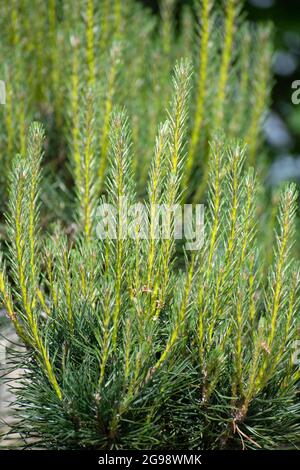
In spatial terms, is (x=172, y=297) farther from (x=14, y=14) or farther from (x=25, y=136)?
(x=14, y=14)

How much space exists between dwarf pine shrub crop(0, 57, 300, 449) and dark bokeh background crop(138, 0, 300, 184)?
5.03 feet

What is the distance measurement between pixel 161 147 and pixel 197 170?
1.94ft

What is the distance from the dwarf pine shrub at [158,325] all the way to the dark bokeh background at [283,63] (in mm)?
1534

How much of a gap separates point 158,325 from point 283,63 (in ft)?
6.02

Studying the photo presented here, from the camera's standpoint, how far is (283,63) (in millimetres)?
2533

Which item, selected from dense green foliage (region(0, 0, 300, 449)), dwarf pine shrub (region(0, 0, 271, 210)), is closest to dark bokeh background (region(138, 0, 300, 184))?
dwarf pine shrub (region(0, 0, 271, 210))

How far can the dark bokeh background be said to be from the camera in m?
2.46

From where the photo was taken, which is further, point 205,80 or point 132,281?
point 205,80

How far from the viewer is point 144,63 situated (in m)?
1.58

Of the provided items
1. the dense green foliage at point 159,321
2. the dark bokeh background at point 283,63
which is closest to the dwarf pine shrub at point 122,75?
the dense green foliage at point 159,321

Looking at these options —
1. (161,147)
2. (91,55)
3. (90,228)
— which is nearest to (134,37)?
(91,55)

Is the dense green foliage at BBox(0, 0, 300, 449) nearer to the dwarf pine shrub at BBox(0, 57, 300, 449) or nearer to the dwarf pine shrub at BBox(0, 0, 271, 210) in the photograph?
the dwarf pine shrub at BBox(0, 57, 300, 449)

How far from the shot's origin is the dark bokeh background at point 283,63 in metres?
2.46

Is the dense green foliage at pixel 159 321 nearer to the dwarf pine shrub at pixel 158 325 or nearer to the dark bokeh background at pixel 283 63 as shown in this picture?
the dwarf pine shrub at pixel 158 325
